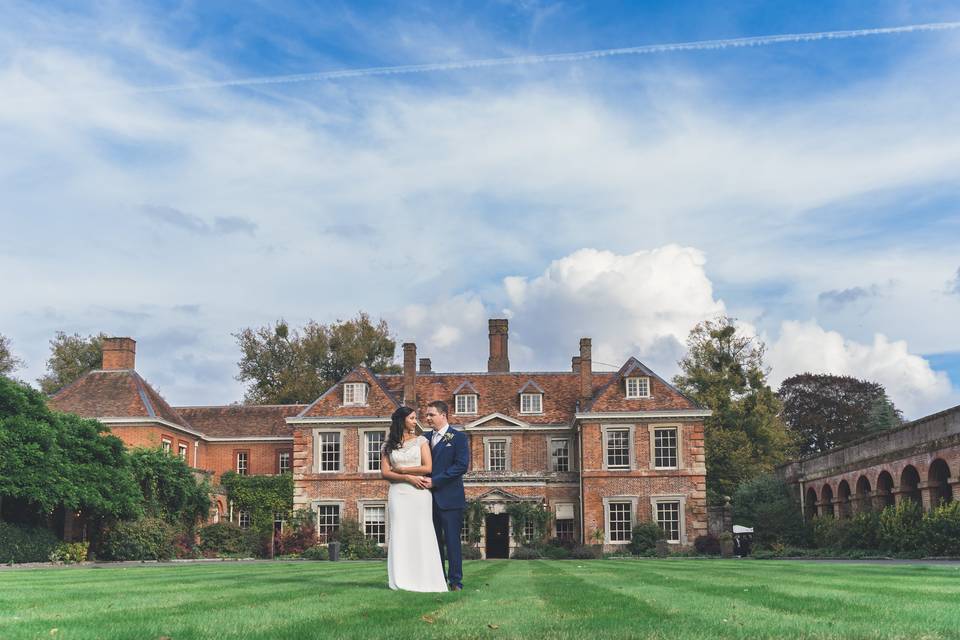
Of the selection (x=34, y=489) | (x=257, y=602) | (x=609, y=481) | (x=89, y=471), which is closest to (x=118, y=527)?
(x=89, y=471)

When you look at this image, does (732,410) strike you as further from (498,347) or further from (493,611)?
(493,611)

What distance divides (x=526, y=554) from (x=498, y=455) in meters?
6.05

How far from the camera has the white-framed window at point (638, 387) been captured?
4206 centimetres

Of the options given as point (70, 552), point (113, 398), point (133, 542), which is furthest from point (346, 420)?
point (70, 552)

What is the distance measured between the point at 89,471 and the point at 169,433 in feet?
40.9

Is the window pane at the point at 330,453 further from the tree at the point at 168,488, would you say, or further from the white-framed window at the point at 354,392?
the tree at the point at 168,488

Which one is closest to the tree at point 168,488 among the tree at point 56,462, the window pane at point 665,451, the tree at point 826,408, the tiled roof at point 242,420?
the tree at point 56,462

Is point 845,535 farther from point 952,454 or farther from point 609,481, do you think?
point 609,481

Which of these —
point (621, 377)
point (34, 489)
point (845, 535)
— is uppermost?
point (621, 377)

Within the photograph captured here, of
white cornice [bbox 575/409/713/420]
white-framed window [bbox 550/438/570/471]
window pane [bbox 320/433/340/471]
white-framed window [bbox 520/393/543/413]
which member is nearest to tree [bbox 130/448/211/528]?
window pane [bbox 320/433/340/471]

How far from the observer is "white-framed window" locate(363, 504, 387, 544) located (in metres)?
42.6

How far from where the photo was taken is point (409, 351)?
44500mm

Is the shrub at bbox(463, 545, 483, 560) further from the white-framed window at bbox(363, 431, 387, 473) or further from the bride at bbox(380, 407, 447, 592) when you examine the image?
the bride at bbox(380, 407, 447, 592)

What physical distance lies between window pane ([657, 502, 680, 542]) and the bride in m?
32.0
